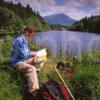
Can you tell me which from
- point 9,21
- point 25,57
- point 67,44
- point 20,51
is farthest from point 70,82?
point 9,21

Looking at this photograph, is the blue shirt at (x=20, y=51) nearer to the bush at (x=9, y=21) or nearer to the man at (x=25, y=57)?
the man at (x=25, y=57)

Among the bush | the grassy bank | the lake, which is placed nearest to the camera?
the grassy bank

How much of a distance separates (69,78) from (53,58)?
306cm

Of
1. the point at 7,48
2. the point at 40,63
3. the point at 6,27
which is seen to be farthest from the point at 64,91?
the point at 6,27

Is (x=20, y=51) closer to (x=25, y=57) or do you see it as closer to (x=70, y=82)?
(x=25, y=57)

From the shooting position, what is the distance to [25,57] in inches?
303

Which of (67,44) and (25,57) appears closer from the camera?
(25,57)

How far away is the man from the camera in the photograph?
750cm

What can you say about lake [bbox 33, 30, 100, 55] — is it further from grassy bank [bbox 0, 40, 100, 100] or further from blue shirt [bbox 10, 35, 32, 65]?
blue shirt [bbox 10, 35, 32, 65]

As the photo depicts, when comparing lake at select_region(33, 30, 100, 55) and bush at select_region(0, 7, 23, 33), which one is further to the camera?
bush at select_region(0, 7, 23, 33)

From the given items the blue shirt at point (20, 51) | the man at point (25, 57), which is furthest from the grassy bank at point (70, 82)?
the blue shirt at point (20, 51)

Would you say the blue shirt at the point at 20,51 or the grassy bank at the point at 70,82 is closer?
the blue shirt at the point at 20,51

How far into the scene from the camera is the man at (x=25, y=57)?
24.6 ft

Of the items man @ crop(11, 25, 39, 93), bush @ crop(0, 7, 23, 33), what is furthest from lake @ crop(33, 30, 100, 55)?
bush @ crop(0, 7, 23, 33)
